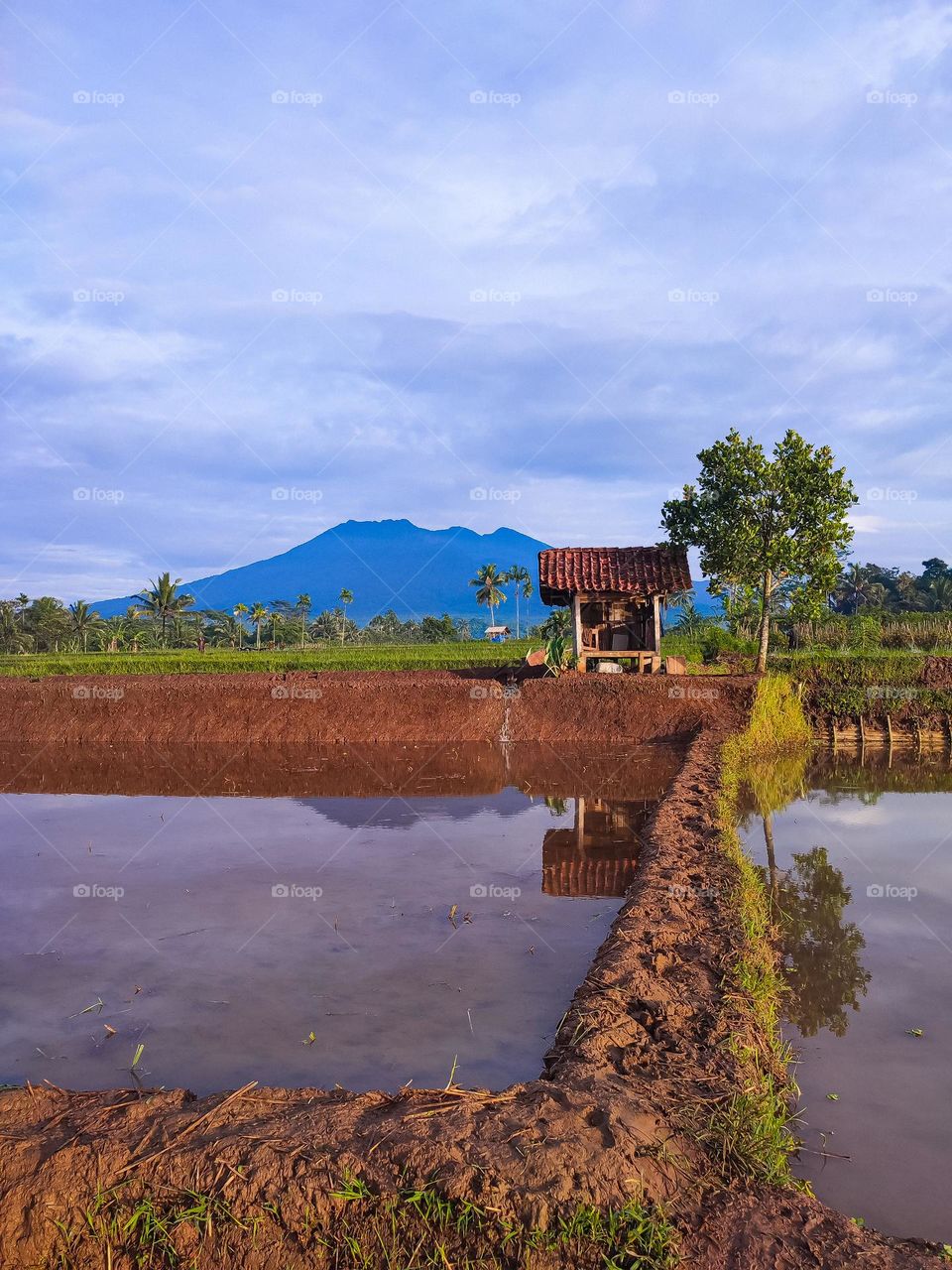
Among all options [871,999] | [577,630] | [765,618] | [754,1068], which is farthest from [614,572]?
[754,1068]

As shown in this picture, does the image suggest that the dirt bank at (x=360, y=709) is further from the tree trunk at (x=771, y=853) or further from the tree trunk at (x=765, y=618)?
the tree trunk at (x=771, y=853)

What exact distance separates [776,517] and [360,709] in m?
11.0

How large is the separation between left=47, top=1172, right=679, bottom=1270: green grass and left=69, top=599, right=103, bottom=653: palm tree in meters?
61.3

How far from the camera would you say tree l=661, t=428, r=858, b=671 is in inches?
752

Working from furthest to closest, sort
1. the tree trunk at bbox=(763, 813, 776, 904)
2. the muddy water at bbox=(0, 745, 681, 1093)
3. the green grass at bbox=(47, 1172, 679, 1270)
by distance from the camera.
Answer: the tree trunk at bbox=(763, 813, 776, 904) → the muddy water at bbox=(0, 745, 681, 1093) → the green grass at bbox=(47, 1172, 679, 1270)

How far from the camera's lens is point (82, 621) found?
5944cm

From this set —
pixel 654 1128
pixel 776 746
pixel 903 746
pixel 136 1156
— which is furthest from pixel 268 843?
pixel 903 746

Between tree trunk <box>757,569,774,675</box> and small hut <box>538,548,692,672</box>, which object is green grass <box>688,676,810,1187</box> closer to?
small hut <box>538,548,692,672</box>

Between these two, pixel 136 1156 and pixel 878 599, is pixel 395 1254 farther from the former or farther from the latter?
pixel 878 599

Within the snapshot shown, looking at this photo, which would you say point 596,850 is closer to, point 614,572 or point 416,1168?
point 416,1168

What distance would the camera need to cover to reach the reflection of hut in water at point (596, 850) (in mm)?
7852

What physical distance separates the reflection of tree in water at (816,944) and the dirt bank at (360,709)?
905 centimetres

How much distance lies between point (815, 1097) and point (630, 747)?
12.9 m

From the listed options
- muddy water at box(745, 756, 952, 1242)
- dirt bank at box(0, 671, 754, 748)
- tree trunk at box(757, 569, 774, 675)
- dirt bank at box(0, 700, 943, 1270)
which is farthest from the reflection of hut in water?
tree trunk at box(757, 569, 774, 675)
